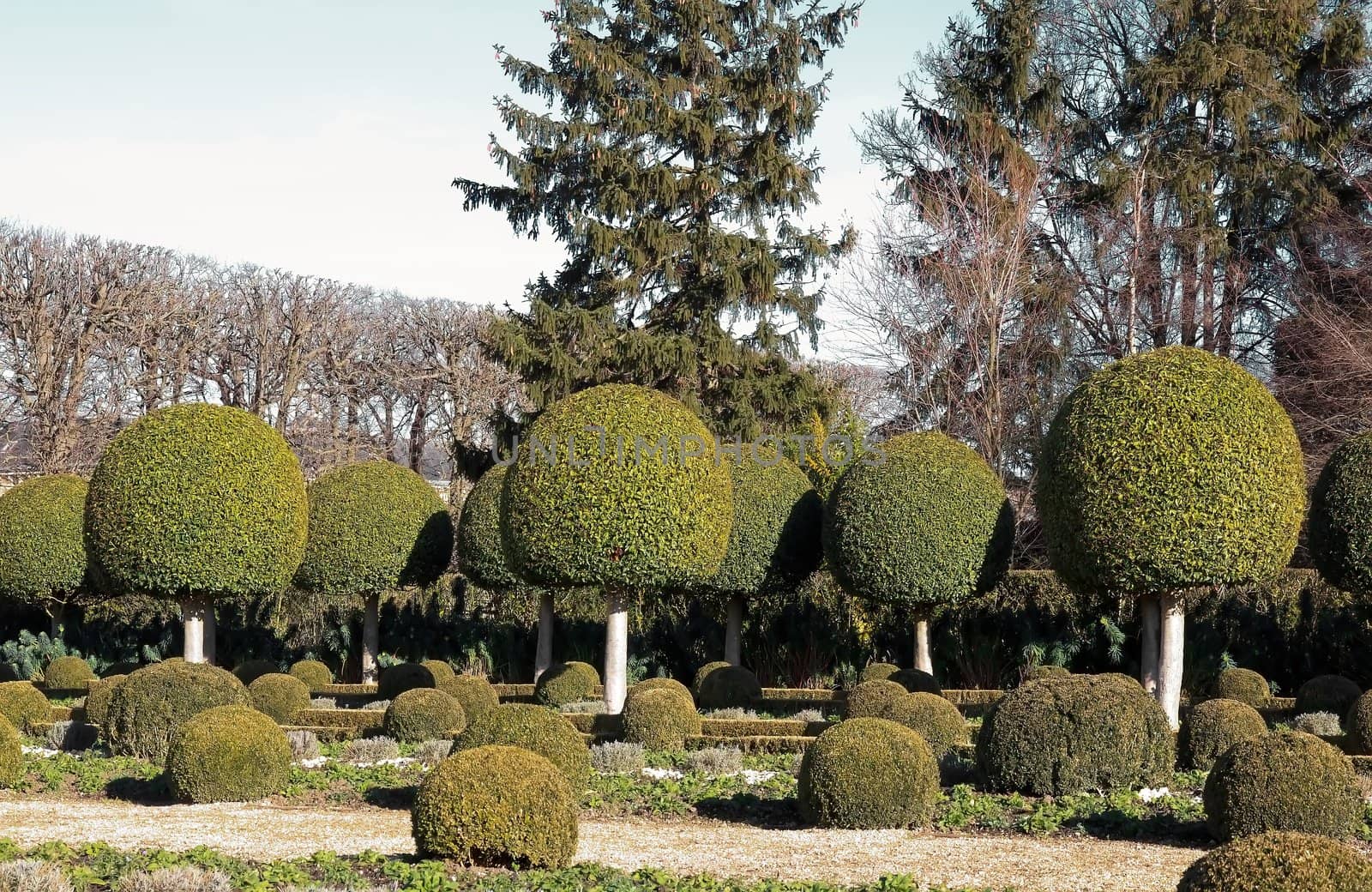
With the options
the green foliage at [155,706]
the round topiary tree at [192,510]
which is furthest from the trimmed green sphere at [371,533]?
the green foliage at [155,706]

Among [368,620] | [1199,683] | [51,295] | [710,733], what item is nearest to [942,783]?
[710,733]

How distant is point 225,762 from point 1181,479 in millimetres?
8647

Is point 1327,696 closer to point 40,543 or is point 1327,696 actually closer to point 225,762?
point 225,762

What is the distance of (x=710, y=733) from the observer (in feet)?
42.1

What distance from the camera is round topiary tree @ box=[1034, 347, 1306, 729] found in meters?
12.5

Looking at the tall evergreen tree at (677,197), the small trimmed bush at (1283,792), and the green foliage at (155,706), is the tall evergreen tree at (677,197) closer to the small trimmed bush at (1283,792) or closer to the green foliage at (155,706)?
the green foliage at (155,706)

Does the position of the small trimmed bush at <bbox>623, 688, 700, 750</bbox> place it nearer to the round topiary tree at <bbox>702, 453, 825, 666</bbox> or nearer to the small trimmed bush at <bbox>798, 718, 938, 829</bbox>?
the small trimmed bush at <bbox>798, 718, 938, 829</bbox>

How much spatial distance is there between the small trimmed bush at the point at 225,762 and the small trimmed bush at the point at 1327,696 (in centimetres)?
1007

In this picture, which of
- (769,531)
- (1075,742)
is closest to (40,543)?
(769,531)

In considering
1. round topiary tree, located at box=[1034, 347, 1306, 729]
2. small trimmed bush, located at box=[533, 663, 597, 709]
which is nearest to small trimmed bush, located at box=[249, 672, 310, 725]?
small trimmed bush, located at box=[533, 663, 597, 709]

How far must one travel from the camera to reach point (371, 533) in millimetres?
19250

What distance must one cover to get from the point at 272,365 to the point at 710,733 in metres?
22.2

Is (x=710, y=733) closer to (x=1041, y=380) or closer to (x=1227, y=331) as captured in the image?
(x=1041, y=380)

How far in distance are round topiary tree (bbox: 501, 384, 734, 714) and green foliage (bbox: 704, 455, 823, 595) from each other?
11.4ft
